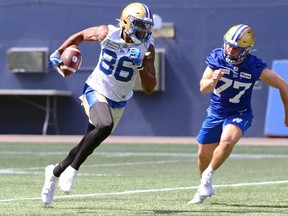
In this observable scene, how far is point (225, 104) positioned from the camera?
33.5ft

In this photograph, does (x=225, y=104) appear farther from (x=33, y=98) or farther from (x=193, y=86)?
(x=33, y=98)

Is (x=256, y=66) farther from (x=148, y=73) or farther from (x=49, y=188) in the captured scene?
(x=49, y=188)

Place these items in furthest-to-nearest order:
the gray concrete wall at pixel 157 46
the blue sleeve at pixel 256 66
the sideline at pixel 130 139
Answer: the gray concrete wall at pixel 157 46
the sideline at pixel 130 139
the blue sleeve at pixel 256 66

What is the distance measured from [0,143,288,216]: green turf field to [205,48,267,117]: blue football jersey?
94cm

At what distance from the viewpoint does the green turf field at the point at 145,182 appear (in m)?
9.14

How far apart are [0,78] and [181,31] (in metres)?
4.99

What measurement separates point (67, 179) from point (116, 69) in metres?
1.20

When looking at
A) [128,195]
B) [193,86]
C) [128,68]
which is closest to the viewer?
[128,68]

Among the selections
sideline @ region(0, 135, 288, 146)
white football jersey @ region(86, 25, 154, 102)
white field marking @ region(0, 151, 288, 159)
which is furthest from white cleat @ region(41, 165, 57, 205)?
sideline @ region(0, 135, 288, 146)

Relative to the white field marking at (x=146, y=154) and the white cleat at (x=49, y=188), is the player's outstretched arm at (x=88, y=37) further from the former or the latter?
the white field marking at (x=146, y=154)

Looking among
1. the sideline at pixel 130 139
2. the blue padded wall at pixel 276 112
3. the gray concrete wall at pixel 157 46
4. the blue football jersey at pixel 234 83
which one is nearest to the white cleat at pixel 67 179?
the blue football jersey at pixel 234 83

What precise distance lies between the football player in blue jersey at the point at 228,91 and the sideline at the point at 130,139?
1104cm

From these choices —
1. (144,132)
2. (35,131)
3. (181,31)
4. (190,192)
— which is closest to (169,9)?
(181,31)

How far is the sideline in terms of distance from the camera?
22250 mm
